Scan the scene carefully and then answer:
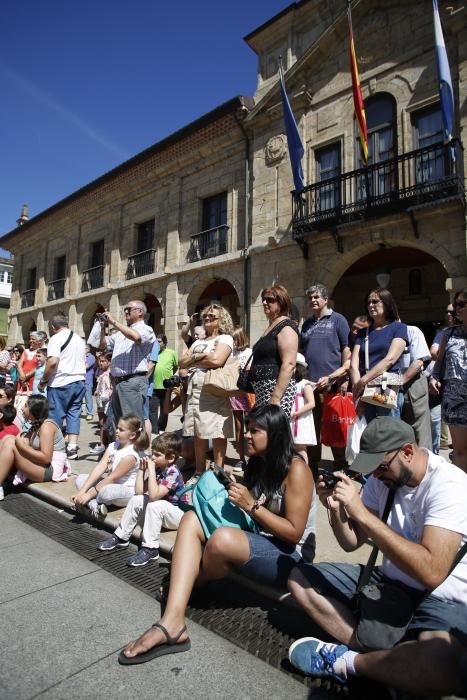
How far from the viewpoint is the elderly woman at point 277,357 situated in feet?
10.8

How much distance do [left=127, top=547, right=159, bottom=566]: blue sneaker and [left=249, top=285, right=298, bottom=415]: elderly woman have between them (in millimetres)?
1308

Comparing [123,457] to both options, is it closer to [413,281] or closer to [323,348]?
[323,348]

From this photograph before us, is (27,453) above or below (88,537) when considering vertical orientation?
above

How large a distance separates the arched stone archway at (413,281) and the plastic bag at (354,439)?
7749 millimetres

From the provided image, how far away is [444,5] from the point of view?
8781 mm

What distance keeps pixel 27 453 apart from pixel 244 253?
8.75 m

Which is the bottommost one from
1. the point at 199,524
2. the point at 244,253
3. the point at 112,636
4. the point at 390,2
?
the point at 112,636

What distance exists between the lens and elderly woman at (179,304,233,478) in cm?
388

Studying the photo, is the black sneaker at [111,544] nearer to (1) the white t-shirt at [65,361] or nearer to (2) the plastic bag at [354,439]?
(2) the plastic bag at [354,439]

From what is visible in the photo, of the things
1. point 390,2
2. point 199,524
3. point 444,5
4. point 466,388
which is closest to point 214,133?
point 390,2

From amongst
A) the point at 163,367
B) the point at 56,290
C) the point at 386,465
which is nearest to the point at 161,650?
the point at 386,465

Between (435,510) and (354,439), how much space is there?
166cm

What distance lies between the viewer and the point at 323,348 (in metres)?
4.28

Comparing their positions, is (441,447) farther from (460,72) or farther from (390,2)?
(390,2)
